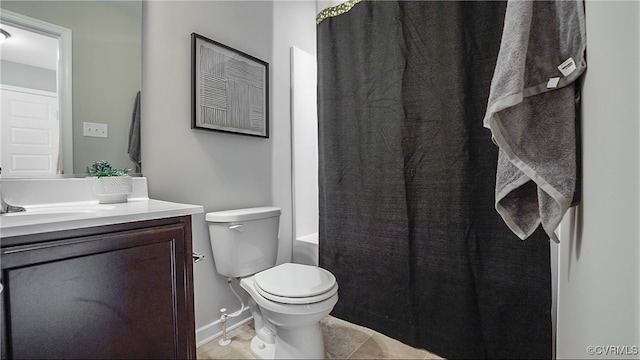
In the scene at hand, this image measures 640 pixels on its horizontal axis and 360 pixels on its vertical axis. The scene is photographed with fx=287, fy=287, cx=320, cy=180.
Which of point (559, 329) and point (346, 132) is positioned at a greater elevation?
point (346, 132)

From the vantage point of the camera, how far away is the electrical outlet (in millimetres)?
1234

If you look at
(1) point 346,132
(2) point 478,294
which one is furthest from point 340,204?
(2) point 478,294

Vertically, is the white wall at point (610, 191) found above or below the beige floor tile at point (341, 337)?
above

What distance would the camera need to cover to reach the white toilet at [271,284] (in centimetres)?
123

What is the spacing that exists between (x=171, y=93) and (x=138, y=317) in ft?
3.49

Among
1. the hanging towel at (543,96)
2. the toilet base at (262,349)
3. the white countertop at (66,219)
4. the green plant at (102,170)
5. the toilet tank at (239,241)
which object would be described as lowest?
the toilet base at (262,349)

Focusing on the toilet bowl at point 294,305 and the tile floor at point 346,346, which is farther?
the tile floor at point 346,346

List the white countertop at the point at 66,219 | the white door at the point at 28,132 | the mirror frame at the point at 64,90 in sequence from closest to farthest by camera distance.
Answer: the white countertop at the point at 66,219 < the white door at the point at 28,132 < the mirror frame at the point at 64,90

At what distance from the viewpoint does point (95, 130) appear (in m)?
1.26

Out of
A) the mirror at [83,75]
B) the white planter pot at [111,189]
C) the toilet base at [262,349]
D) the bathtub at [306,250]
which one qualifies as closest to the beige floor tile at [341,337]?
the toilet base at [262,349]

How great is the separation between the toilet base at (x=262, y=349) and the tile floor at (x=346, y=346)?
0.04 m

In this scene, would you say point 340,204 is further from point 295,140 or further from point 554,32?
point 554,32

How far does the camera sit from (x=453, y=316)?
4.71 ft

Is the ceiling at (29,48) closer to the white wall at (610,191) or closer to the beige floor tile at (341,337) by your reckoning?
the white wall at (610,191)
